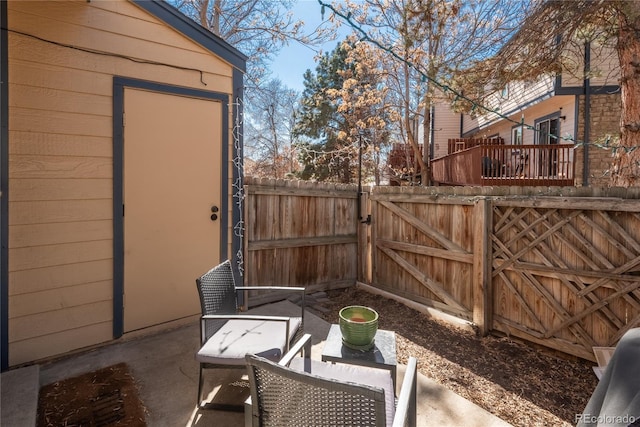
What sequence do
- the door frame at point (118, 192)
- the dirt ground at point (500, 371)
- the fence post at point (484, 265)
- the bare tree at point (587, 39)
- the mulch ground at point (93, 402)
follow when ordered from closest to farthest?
the mulch ground at point (93, 402) < the dirt ground at point (500, 371) < the door frame at point (118, 192) < the fence post at point (484, 265) < the bare tree at point (587, 39)

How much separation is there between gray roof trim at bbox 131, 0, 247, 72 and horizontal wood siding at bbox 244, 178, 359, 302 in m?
1.35

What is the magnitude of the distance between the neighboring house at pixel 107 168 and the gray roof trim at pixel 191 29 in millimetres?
10

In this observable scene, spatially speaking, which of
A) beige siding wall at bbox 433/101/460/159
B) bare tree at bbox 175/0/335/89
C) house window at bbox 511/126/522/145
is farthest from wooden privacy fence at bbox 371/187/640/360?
beige siding wall at bbox 433/101/460/159

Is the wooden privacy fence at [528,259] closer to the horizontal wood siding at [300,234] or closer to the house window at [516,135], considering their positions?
the horizontal wood siding at [300,234]

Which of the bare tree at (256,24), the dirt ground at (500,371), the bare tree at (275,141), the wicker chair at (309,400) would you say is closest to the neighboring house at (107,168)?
the dirt ground at (500,371)

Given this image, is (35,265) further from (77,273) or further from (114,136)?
(114,136)

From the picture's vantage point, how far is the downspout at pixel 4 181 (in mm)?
2492

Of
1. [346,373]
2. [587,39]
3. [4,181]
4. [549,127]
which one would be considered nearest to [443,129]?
[549,127]

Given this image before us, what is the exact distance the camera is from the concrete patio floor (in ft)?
6.88

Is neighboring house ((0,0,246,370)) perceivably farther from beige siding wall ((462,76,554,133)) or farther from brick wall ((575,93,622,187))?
brick wall ((575,93,622,187))

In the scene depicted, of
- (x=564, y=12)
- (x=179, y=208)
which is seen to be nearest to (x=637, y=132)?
(x=564, y=12)

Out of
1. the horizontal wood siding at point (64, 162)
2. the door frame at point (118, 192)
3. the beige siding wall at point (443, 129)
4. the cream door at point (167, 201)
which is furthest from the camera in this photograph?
the beige siding wall at point (443, 129)

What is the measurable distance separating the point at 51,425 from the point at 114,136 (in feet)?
7.13

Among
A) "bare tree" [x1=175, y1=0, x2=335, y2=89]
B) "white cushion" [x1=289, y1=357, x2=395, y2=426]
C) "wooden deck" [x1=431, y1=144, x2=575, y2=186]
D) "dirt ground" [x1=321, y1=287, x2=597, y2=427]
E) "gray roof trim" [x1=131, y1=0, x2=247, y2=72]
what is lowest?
"dirt ground" [x1=321, y1=287, x2=597, y2=427]
